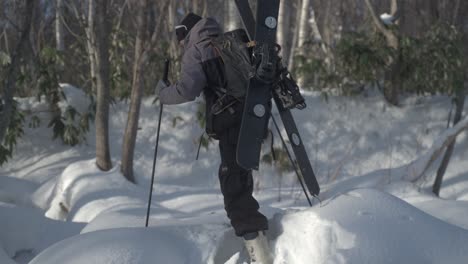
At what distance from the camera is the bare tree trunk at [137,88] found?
5949mm

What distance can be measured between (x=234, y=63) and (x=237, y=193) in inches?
27.2

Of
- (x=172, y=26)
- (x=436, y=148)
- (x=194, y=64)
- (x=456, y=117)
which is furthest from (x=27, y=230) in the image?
(x=172, y=26)

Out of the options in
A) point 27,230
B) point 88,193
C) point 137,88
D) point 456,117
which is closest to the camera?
point 27,230

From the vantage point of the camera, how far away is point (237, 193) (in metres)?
2.66

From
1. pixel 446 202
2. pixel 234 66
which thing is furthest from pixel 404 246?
pixel 446 202

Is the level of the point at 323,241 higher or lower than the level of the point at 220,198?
higher

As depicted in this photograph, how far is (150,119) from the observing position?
26.7 feet

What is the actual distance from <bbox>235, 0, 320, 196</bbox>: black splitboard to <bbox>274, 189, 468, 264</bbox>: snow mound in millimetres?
158

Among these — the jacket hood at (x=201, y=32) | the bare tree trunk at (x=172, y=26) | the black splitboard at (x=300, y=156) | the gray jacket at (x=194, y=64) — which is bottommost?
the bare tree trunk at (x=172, y=26)

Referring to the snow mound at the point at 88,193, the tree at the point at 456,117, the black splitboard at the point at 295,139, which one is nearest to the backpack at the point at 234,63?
the black splitboard at the point at 295,139

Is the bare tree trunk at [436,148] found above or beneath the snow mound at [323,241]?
beneath

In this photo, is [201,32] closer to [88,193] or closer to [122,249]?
[122,249]

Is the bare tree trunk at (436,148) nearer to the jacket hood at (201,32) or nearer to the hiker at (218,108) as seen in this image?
the hiker at (218,108)

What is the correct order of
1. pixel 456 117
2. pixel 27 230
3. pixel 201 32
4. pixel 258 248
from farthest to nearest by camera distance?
pixel 456 117 < pixel 27 230 < pixel 201 32 < pixel 258 248
